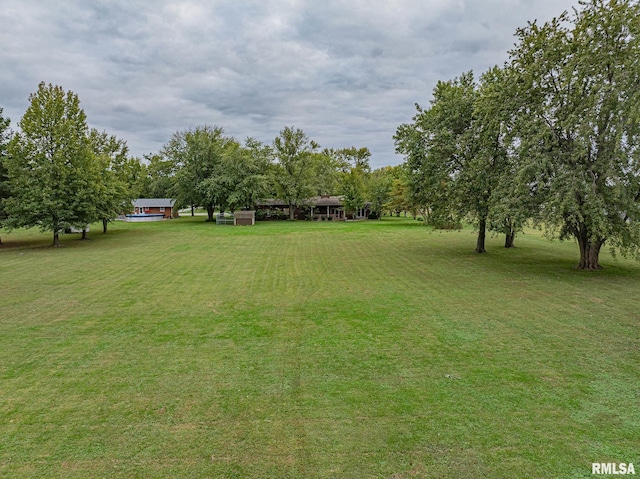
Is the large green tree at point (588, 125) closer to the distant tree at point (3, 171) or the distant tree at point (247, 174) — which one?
the distant tree at point (3, 171)

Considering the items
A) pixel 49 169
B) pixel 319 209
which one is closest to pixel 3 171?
pixel 49 169

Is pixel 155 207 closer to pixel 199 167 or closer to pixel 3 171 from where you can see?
pixel 199 167

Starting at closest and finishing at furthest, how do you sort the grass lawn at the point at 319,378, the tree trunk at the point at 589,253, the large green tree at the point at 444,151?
the grass lawn at the point at 319,378, the tree trunk at the point at 589,253, the large green tree at the point at 444,151

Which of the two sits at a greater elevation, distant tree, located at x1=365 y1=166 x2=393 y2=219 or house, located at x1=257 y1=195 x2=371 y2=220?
distant tree, located at x1=365 y1=166 x2=393 y2=219

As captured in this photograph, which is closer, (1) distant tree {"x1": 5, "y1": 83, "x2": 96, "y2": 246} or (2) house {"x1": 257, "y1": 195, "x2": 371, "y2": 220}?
(1) distant tree {"x1": 5, "y1": 83, "x2": 96, "y2": 246}

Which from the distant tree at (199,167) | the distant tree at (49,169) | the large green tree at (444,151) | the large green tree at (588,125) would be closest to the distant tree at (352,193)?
the distant tree at (199,167)

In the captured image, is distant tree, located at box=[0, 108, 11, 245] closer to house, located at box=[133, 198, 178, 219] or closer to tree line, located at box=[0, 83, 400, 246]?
tree line, located at box=[0, 83, 400, 246]

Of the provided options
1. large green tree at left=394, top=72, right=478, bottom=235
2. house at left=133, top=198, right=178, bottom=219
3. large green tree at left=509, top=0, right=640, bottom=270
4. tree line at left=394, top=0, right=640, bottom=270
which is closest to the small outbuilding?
house at left=133, top=198, right=178, bottom=219

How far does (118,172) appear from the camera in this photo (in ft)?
104

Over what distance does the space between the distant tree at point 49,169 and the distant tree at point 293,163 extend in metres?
27.4

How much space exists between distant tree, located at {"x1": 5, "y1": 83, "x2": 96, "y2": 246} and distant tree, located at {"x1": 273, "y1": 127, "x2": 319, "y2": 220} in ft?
89.9

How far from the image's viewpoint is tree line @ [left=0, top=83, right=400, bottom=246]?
22.0 m

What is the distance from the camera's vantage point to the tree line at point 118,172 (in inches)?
865

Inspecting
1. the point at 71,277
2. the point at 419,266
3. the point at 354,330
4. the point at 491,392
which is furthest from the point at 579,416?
the point at 71,277
